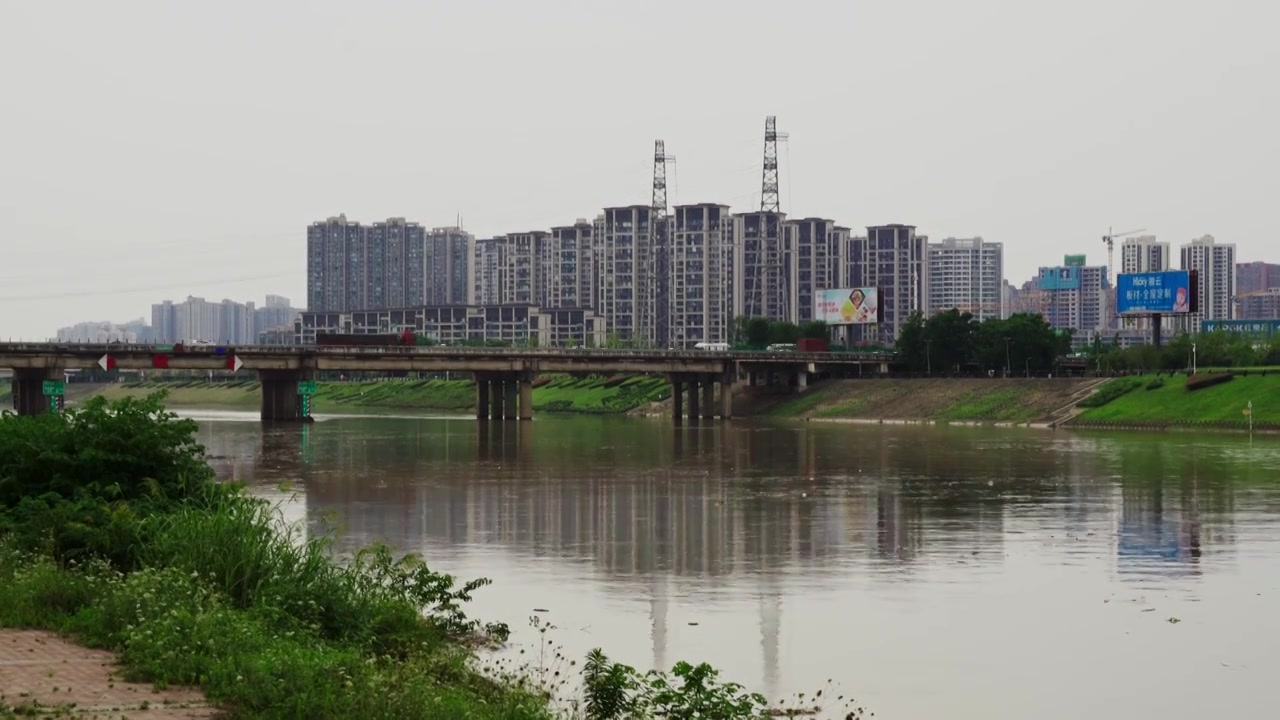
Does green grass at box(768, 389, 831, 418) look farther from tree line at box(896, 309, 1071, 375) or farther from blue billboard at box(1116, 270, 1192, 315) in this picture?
blue billboard at box(1116, 270, 1192, 315)

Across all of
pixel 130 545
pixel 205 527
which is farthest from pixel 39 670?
pixel 130 545

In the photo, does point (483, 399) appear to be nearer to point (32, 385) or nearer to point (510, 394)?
point (510, 394)

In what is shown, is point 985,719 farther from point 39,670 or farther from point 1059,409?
point 1059,409

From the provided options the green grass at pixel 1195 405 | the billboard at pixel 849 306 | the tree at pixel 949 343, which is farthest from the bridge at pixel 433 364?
the green grass at pixel 1195 405

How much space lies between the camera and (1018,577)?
32438 mm

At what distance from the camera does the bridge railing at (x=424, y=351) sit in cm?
12375

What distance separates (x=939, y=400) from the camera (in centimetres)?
14412

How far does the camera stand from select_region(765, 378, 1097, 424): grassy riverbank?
133m

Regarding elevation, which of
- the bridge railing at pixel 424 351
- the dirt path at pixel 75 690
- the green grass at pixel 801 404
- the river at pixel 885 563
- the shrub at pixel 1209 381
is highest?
the bridge railing at pixel 424 351

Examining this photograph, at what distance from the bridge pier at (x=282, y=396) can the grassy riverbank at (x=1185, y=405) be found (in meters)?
70.4

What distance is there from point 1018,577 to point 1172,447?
197 ft

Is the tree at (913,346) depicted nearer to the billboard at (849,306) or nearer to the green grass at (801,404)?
the billboard at (849,306)

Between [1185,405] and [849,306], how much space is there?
65.6 meters

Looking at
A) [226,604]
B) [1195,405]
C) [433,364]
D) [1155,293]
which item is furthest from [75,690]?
[1155,293]
